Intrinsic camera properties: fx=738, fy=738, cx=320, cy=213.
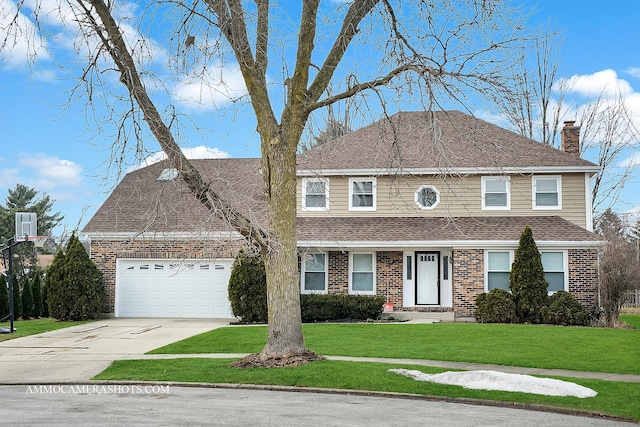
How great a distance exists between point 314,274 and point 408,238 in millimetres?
3580

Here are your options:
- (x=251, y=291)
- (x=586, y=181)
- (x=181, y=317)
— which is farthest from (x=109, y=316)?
Result: (x=586, y=181)

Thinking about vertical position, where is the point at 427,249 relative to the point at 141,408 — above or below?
above

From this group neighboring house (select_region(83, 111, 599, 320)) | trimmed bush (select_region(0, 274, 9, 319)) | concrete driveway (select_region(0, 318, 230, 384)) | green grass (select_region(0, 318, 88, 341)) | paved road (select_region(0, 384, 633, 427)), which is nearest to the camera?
paved road (select_region(0, 384, 633, 427))

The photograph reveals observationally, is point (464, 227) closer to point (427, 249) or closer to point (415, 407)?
point (427, 249)

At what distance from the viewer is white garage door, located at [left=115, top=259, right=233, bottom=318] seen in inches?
1025

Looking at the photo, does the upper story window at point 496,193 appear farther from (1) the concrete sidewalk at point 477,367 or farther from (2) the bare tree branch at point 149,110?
(2) the bare tree branch at point 149,110

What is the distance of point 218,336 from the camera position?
19688 mm

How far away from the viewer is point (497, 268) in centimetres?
2458

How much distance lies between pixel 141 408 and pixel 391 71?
770 cm

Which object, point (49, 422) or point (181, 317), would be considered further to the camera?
point (181, 317)

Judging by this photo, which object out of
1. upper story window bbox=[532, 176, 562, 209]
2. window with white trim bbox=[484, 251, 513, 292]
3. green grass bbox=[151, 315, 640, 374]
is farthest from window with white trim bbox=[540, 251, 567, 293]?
green grass bbox=[151, 315, 640, 374]

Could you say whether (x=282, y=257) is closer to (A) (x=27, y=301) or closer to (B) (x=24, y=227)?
(B) (x=24, y=227)

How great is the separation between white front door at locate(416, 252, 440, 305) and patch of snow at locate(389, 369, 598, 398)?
40.3ft

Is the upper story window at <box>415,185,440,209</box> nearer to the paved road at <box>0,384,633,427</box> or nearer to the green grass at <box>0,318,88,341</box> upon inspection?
the green grass at <box>0,318,88,341</box>
